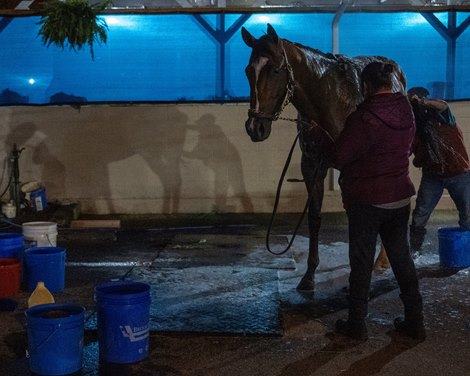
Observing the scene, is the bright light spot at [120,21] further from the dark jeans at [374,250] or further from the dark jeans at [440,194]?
the dark jeans at [374,250]

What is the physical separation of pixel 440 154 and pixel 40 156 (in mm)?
6882

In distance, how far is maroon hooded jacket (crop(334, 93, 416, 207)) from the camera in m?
4.12

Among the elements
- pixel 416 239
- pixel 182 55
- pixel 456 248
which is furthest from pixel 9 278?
pixel 182 55

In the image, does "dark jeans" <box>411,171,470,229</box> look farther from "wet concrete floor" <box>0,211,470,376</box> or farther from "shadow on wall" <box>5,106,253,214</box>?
"shadow on wall" <box>5,106,253,214</box>

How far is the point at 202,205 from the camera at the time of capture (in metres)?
10.7

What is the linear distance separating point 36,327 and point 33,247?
2.74 metres

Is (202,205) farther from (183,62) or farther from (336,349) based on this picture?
(336,349)

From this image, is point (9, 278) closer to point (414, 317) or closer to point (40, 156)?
point (414, 317)

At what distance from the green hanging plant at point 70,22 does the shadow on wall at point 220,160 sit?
2449mm

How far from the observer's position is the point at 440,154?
23.8 feet

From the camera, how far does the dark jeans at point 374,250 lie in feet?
14.1

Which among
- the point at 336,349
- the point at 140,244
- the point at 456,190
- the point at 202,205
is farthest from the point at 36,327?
the point at 202,205

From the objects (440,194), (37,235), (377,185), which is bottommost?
(37,235)

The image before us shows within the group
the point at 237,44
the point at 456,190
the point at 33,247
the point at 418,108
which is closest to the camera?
the point at 33,247
